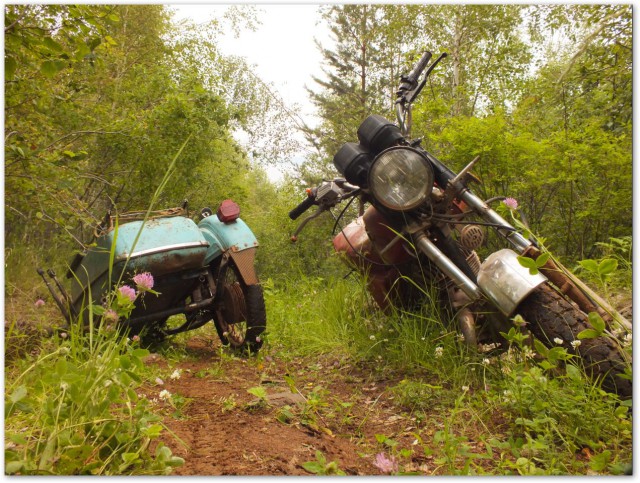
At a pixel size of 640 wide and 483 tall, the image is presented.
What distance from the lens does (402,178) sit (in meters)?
2.49

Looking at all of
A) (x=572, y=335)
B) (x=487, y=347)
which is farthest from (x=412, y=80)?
(x=572, y=335)

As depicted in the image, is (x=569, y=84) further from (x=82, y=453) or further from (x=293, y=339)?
(x=82, y=453)

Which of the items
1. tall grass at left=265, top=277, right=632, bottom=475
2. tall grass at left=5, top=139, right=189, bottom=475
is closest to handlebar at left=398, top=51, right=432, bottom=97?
tall grass at left=265, top=277, right=632, bottom=475

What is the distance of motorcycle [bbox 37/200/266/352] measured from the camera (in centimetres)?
321

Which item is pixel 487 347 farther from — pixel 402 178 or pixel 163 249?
pixel 163 249

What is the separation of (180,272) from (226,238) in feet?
1.30

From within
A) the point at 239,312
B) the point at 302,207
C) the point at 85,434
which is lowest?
the point at 239,312

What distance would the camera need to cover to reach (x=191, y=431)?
6.26 ft

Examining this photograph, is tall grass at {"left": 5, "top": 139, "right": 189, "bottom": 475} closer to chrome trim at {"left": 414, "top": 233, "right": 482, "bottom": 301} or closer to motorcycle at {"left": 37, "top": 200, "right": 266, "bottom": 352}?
chrome trim at {"left": 414, "top": 233, "right": 482, "bottom": 301}

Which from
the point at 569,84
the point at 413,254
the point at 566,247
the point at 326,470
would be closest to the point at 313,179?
the point at 569,84

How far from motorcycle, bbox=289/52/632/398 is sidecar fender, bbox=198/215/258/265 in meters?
0.75

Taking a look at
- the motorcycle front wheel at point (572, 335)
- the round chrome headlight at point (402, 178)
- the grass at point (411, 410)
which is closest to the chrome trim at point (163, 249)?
the grass at point (411, 410)

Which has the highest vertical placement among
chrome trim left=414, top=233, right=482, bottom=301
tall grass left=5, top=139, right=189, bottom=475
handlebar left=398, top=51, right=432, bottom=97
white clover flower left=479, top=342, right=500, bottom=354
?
handlebar left=398, top=51, right=432, bottom=97

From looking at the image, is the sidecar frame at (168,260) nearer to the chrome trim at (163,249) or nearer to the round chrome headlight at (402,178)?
the chrome trim at (163,249)
